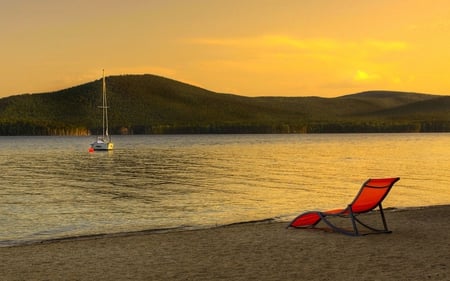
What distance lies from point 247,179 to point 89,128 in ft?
541

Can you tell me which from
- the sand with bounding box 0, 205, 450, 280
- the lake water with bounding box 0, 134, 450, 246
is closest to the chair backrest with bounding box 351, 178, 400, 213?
the sand with bounding box 0, 205, 450, 280

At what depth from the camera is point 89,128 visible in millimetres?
193000

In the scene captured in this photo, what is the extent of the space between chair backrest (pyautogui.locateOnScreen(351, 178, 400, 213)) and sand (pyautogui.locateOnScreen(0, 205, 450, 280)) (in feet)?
2.14

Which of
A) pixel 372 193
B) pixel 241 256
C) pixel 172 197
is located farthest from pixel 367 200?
pixel 172 197

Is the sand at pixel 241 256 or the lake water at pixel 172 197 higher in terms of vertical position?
the sand at pixel 241 256

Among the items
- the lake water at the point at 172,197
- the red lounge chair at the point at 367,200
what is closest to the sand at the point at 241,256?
the red lounge chair at the point at 367,200

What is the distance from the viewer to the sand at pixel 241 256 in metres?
9.14

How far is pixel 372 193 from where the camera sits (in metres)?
12.8

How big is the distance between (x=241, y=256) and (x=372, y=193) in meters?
3.76

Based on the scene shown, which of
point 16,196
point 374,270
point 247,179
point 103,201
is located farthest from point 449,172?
point 374,270

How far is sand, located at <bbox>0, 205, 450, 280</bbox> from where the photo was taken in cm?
914

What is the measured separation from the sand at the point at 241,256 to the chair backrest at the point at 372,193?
0.65 m

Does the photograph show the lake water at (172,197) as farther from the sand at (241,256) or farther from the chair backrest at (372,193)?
the chair backrest at (372,193)

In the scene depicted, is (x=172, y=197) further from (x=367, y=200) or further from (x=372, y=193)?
(x=372, y=193)
